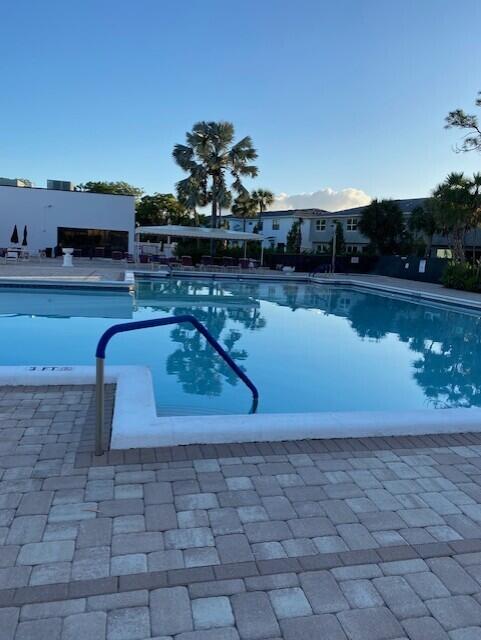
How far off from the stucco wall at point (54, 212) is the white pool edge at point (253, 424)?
78.6 feet

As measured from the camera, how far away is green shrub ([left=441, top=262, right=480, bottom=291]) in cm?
1856

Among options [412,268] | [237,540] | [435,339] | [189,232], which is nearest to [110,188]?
[189,232]

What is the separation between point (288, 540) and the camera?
2.35 m

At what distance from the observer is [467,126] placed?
64.9 ft

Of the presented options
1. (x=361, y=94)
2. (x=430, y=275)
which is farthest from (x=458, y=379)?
(x=430, y=275)

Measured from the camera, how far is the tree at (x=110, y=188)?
2005 inches

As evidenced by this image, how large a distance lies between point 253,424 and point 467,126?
20793 mm

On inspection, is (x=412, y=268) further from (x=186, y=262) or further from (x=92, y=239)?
(x=92, y=239)

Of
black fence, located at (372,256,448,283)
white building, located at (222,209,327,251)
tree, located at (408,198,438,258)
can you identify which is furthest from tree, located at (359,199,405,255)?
white building, located at (222,209,327,251)

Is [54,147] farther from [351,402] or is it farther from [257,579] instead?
[257,579]

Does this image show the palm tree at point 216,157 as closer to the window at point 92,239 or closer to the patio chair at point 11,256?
the window at point 92,239

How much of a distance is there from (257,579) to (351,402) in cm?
428

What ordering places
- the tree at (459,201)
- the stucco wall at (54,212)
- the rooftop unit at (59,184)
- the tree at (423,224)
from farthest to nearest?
the tree at (423,224)
the rooftop unit at (59,184)
the stucco wall at (54,212)
the tree at (459,201)

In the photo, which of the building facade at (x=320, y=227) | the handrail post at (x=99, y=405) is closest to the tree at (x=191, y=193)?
the building facade at (x=320, y=227)
